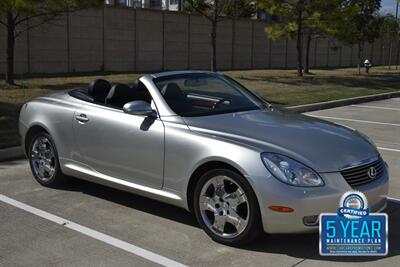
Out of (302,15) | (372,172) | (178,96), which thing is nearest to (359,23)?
(302,15)

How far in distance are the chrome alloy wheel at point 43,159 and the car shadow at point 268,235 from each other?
0.26 meters

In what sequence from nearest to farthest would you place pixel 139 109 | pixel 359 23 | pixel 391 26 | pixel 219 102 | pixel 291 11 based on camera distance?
1. pixel 139 109
2. pixel 219 102
3. pixel 291 11
4. pixel 359 23
5. pixel 391 26

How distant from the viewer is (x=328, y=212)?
4.21 metres

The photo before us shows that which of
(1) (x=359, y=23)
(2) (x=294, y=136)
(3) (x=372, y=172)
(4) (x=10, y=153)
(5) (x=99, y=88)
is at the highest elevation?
(1) (x=359, y=23)

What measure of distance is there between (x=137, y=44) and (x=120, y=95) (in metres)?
23.2

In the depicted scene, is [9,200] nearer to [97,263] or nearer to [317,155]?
[97,263]

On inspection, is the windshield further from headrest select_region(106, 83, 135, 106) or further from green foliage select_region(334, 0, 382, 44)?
green foliage select_region(334, 0, 382, 44)

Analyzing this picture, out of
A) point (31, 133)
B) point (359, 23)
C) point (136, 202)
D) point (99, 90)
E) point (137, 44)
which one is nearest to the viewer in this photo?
point (136, 202)

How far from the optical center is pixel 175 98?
532cm

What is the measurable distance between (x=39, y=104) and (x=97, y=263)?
9.08ft

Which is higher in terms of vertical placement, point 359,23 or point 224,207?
point 359,23

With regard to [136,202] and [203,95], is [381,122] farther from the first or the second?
[136,202]

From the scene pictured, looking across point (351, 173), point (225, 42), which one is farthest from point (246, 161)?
point (225, 42)

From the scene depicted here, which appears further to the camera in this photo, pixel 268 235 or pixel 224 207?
pixel 268 235
